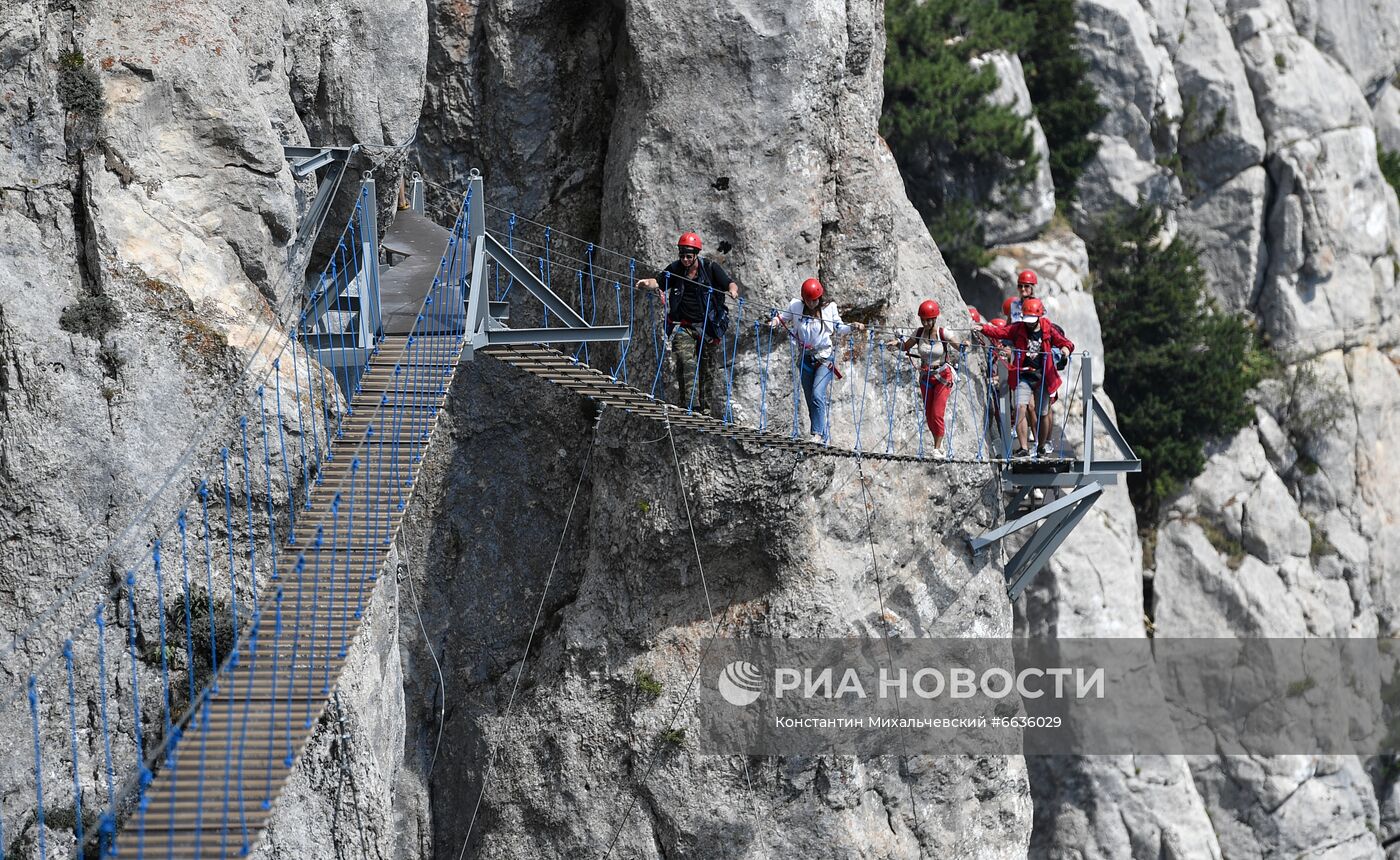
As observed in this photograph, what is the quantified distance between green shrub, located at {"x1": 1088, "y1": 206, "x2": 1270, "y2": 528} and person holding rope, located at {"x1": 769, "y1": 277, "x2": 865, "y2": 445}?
9.95m

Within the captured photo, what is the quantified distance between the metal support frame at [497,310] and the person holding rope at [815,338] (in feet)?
5.30

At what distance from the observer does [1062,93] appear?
25.4m

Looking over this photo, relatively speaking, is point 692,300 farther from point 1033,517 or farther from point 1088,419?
point 1033,517

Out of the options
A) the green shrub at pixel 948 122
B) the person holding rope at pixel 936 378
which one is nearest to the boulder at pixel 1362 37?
the green shrub at pixel 948 122

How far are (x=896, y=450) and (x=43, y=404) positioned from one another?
327 inches

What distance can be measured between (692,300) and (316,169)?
342 cm

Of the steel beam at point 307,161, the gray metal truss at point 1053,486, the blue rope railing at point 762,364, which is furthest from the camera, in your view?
the gray metal truss at point 1053,486

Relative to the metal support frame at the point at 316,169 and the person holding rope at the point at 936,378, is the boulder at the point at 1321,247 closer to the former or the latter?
the person holding rope at the point at 936,378

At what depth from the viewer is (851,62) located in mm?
16812

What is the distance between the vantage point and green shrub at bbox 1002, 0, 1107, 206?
25094 mm

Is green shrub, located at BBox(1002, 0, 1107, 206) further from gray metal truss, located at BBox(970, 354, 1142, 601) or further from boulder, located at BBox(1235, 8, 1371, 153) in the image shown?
gray metal truss, located at BBox(970, 354, 1142, 601)

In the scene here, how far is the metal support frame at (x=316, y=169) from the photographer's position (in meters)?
14.2

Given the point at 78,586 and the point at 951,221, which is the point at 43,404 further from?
the point at 951,221

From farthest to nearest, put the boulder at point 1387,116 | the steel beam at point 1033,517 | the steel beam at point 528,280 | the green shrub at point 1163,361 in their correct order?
the boulder at point 1387,116 < the green shrub at point 1163,361 < the steel beam at point 1033,517 < the steel beam at point 528,280
